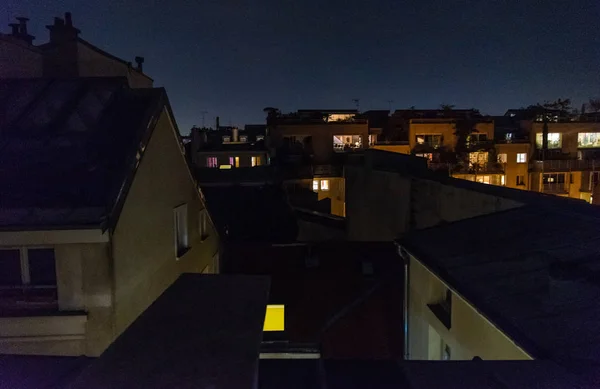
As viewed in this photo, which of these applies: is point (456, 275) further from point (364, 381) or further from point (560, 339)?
point (364, 381)

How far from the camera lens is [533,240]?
658cm

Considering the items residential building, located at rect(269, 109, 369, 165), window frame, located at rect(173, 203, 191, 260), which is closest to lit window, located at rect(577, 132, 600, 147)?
residential building, located at rect(269, 109, 369, 165)

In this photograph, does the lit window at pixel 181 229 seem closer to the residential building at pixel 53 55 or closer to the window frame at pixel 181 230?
the window frame at pixel 181 230

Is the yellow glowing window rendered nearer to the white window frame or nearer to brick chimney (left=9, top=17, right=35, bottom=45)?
the white window frame

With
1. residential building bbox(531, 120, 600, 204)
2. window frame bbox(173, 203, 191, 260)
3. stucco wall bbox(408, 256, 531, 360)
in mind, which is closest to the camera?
stucco wall bbox(408, 256, 531, 360)

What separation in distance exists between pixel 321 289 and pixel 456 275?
23.4 ft

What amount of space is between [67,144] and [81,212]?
1.77 metres

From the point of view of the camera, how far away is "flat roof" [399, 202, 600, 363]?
3.88 meters

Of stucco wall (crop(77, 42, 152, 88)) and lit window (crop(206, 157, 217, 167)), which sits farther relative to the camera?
lit window (crop(206, 157, 217, 167))

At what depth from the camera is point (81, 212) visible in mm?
5582

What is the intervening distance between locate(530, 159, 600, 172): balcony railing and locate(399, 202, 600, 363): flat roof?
33.2 m

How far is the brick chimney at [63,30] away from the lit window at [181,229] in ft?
14.2

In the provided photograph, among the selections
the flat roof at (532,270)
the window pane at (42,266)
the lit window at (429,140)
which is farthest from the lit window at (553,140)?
the window pane at (42,266)

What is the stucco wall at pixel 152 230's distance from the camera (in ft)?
20.2
